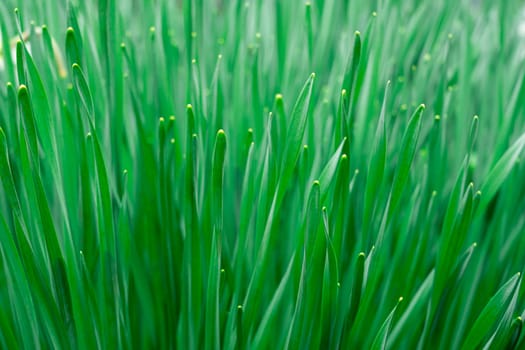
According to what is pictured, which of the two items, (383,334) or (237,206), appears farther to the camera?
(237,206)

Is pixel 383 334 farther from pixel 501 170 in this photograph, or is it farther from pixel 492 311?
pixel 501 170

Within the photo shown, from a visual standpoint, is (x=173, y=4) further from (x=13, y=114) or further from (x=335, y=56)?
(x=13, y=114)

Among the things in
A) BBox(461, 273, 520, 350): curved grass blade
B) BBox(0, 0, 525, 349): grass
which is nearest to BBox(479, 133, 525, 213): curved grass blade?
BBox(0, 0, 525, 349): grass

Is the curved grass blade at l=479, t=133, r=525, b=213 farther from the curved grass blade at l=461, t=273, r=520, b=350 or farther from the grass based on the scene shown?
the curved grass blade at l=461, t=273, r=520, b=350

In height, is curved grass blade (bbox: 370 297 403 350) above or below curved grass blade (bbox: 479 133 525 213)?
below

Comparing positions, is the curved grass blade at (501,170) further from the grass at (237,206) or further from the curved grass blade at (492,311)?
the curved grass blade at (492,311)

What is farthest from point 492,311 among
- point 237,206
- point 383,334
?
point 237,206

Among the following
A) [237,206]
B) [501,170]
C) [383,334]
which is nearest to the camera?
[383,334]

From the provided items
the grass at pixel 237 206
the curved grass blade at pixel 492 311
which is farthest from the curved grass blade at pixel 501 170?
the curved grass blade at pixel 492 311
